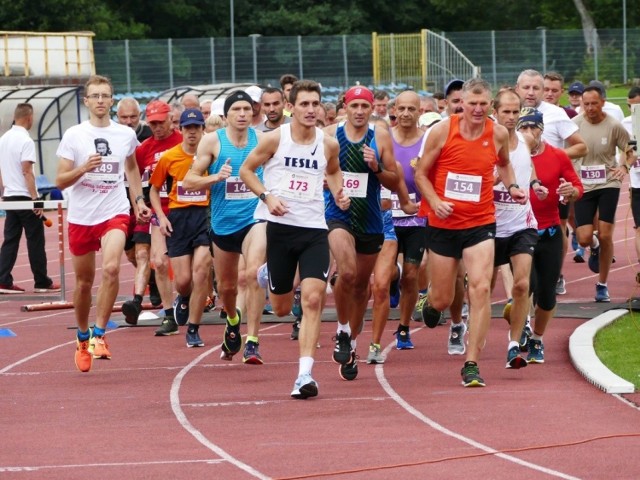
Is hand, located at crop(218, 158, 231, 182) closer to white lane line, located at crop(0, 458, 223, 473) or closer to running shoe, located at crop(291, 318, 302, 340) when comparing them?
running shoe, located at crop(291, 318, 302, 340)

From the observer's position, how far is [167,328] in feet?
46.8

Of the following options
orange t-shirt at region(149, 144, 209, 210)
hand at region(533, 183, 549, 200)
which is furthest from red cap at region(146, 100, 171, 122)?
hand at region(533, 183, 549, 200)

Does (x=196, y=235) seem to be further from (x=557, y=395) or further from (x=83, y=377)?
(x=557, y=395)

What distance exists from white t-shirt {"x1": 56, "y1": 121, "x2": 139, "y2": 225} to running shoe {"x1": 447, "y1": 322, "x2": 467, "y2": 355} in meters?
2.69

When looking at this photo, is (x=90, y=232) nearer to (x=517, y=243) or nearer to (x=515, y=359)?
(x=517, y=243)

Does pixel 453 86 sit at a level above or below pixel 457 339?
above

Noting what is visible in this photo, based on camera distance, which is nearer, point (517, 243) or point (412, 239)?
point (517, 243)

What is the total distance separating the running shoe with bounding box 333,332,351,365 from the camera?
35.8ft

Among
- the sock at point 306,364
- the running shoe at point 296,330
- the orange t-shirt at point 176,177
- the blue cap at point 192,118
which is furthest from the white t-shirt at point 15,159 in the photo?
the sock at point 306,364

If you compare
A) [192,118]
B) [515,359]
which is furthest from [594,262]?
[515,359]

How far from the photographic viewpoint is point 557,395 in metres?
10.1

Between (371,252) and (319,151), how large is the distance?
1.18 meters

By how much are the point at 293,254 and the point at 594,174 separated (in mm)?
6224

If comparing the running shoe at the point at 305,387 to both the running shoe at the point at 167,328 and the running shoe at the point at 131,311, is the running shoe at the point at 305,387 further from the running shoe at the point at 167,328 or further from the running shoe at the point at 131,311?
the running shoe at the point at 131,311
